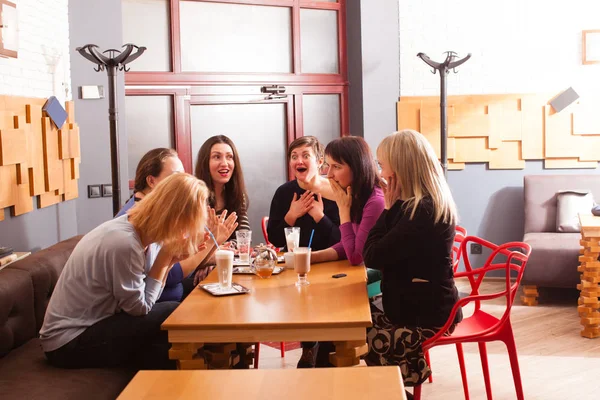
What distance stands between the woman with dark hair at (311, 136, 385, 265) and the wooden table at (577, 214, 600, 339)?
6.39 ft

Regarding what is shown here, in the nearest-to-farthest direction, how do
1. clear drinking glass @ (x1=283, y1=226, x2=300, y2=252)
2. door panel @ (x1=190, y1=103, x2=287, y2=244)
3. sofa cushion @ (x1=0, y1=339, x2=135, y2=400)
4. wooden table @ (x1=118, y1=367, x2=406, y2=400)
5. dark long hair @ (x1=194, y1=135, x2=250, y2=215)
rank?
wooden table @ (x1=118, y1=367, x2=406, y2=400) < sofa cushion @ (x1=0, y1=339, x2=135, y2=400) < clear drinking glass @ (x1=283, y1=226, x2=300, y2=252) < dark long hair @ (x1=194, y1=135, x2=250, y2=215) < door panel @ (x1=190, y1=103, x2=287, y2=244)

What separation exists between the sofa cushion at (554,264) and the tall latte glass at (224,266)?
11.0ft

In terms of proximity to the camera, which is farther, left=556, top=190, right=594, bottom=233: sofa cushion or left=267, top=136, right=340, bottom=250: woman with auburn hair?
left=556, top=190, right=594, bottom=233: sofa cushion

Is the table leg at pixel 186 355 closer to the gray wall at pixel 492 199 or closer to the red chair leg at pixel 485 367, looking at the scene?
the red chair leg at pixel 485 367

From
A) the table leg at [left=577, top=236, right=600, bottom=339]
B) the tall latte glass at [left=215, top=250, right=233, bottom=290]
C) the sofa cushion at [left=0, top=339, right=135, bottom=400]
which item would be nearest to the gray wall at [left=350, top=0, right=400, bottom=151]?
the table leg at [left=577, top=236, right=600, bottom=339]

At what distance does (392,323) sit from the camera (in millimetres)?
3055

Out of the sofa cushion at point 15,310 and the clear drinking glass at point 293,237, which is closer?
the sofa cushion at point 15,310

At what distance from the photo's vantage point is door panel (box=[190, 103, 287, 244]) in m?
6.35

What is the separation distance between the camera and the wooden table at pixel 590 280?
4.75 m

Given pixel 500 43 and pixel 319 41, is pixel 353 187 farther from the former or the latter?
pixel 500 43

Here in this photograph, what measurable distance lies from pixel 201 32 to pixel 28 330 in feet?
11.7

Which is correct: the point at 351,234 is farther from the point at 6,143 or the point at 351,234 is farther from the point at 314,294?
the point at 6,143

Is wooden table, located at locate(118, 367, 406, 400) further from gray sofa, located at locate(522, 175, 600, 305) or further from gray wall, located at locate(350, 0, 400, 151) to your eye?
gray wall, located at locate(350, 0, 400, 151)

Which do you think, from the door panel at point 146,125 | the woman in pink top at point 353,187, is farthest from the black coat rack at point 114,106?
the woman in pink top at point 353,187
